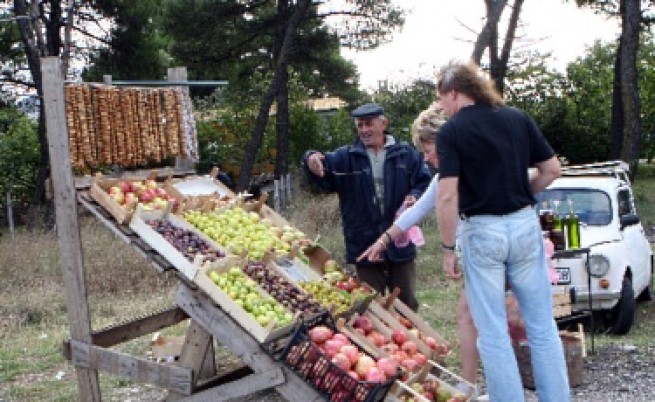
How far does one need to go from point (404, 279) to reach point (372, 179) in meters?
0.78

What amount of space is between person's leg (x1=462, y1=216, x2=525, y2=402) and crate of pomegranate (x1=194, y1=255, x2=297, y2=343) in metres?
1.07

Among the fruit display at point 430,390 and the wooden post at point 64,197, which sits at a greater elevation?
the wooden post at point 64,197

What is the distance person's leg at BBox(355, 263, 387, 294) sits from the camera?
6117 mm

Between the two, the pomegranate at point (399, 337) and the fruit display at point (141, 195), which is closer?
the fruit display at point (141, 195)

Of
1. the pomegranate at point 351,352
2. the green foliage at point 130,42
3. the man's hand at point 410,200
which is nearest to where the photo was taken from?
the pomegranate at point 351,352

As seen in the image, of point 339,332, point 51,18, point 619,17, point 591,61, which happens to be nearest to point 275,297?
point 339,332

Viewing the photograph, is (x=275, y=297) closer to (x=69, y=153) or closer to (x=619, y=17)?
(x=69, y=153)

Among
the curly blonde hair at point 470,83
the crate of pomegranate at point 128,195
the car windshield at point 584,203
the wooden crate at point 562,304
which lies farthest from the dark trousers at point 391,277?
the car windshield at point 584,203

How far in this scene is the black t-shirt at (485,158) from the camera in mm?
4285

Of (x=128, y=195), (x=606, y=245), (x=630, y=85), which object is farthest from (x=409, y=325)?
(x=630, y=85)

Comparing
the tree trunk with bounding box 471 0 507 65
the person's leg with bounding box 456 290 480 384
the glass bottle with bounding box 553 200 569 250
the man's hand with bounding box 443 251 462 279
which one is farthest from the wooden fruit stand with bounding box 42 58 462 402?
the tree trunk with bounding box 471 0 507 65

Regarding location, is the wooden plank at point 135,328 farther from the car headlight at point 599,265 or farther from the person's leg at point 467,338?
the car headlight at point 599,265

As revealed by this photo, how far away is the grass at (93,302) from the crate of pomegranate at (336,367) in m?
2.43

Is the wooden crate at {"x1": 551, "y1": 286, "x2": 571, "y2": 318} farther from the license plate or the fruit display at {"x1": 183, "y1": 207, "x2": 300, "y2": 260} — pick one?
the fruit display at {"x1": 183, "y1": 207, "x2": 300, "y2": 260}
